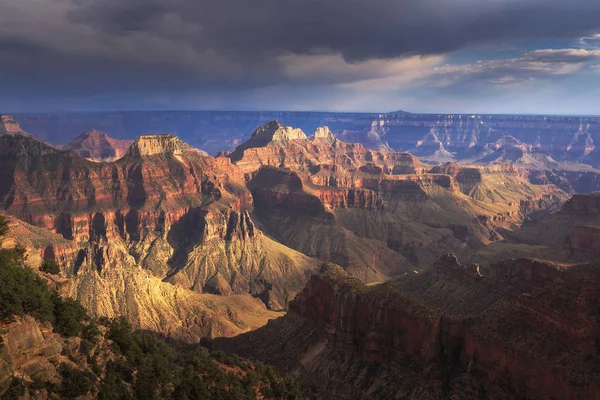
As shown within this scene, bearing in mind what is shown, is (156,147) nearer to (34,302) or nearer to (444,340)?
(444,340)

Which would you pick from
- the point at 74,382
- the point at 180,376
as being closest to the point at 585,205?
the point at 180,376

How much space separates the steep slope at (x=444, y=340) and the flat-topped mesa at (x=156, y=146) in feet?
374

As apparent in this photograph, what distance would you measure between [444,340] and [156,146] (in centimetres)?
15269

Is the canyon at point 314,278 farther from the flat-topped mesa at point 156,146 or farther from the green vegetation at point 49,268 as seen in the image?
the green vegetation at point 49,268

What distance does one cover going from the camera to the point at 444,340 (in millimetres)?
62062

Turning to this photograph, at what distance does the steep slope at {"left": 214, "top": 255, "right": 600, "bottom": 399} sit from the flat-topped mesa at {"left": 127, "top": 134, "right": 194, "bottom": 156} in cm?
11399

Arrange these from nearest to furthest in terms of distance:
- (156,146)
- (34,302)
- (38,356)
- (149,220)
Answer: (38,356) < (34,302) < (149,220) < (156,146)

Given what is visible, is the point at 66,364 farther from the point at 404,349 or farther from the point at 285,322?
the point at 285,322

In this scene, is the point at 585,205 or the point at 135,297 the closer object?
the point at 135,297

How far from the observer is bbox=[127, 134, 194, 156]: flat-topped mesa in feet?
589

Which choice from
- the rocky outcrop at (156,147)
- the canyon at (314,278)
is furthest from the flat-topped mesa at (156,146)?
the canyon at (314,278)

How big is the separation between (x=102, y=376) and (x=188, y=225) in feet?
423

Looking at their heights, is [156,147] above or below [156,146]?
below

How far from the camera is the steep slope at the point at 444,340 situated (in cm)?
5234
